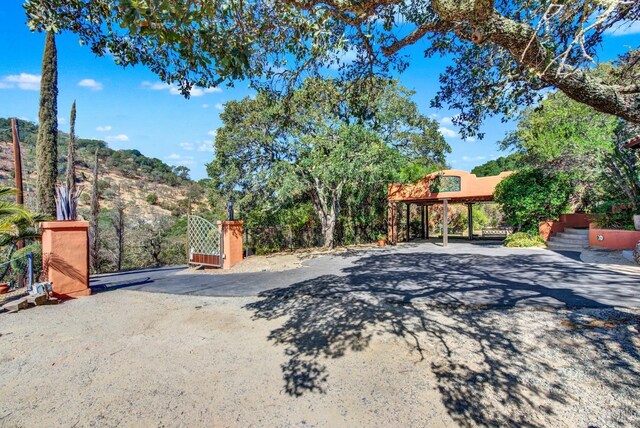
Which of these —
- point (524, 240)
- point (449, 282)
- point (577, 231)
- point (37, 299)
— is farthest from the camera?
point (524, 240)

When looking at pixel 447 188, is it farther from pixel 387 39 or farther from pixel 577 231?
pixel 387 39

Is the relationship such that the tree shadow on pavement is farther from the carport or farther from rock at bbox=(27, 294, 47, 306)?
the carport

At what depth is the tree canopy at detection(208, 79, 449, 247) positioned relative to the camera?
11836 mm

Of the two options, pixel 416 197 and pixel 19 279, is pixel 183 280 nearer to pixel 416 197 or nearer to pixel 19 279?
pixel 19 279

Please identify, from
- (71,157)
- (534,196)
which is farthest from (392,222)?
(71,157)

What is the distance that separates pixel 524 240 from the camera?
39.3 feet

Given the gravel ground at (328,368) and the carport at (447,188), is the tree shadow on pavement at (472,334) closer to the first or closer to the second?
the gravel ground at (328,368)

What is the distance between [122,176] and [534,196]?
35.9m

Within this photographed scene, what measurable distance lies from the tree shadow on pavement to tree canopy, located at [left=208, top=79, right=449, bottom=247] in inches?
239

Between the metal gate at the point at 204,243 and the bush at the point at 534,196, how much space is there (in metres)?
11.8

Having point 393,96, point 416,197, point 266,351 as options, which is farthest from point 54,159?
point 416,197

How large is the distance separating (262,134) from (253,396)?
1135 cm

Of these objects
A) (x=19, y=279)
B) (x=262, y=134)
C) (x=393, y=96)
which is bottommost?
(x=19, y=279)

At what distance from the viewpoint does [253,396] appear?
2807mm
